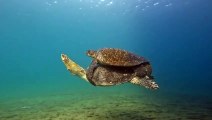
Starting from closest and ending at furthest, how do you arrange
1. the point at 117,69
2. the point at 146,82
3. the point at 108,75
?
1. the point at 146,82
2. the point at 108,75
3. the point at 117,69

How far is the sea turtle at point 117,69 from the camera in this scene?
625cm

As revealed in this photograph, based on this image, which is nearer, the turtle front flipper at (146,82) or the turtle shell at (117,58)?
the turtle front flipper at (146,82)

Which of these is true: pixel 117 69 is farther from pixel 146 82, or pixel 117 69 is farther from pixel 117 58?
pixel 146 82

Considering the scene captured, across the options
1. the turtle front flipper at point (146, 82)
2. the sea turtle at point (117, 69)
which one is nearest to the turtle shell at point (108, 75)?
the sea turtle at point (117, 69)

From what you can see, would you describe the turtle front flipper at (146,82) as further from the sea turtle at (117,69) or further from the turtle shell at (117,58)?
the turtle shell at (117,58)

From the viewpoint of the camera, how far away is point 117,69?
256 inches

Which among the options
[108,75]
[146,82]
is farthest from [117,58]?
[146,82]

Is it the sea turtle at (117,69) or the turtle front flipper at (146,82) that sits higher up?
the sea turtle at (117,69)

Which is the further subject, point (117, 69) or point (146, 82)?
point (117, 69)

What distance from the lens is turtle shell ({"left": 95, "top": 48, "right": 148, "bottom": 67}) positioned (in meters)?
6.32

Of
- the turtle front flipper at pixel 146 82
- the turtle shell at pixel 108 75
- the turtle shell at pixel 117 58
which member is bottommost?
the turtle front flipper at pixel 146 82

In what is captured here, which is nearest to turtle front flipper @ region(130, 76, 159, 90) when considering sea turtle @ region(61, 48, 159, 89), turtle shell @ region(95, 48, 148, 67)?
sea turtle @ region(61, 48, 159, 89)

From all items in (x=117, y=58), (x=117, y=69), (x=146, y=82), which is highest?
(x=117, y=58)

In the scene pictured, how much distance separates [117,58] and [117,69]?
0.30m
